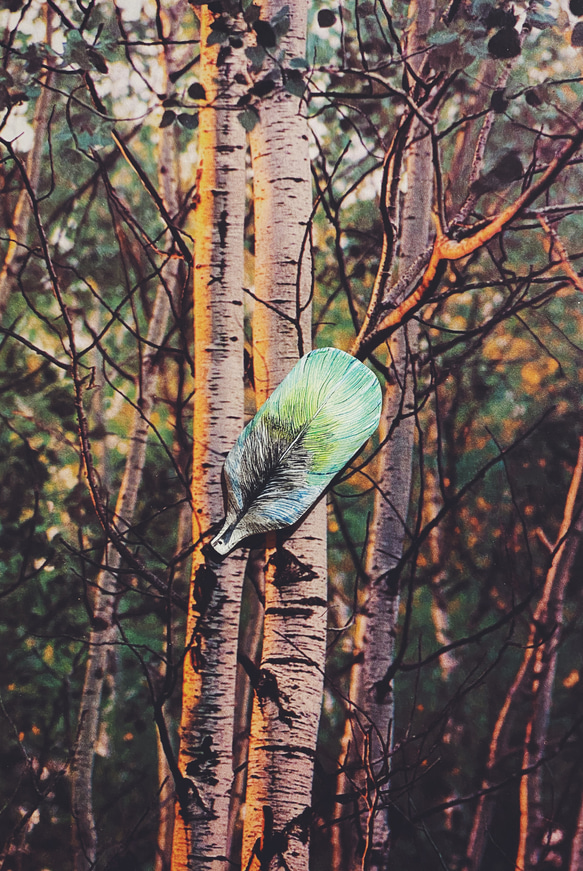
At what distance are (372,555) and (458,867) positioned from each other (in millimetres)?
478

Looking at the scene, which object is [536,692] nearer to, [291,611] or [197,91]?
[291,611]

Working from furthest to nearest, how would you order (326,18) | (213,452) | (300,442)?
1. (326,18)
2. (213,452)
3. (300,442)

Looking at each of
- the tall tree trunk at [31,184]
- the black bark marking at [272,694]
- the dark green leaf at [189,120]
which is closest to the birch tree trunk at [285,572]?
the black bark marking at [272,694]

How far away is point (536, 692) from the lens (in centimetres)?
112

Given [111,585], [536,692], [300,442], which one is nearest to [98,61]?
[300,442]

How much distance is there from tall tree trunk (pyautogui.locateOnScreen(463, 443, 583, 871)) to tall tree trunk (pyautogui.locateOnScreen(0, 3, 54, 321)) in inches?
40.5

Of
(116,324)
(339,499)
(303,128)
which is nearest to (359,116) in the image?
(303,128)

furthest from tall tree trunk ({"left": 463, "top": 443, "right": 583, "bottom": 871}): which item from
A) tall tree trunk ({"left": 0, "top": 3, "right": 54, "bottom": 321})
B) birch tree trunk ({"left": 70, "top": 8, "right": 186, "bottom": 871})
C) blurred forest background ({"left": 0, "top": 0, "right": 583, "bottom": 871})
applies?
tall tree trunk ({"left": 0, "top": 3, "right": 54, "bottom": 321})

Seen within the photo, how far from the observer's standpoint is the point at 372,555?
117 centimetres

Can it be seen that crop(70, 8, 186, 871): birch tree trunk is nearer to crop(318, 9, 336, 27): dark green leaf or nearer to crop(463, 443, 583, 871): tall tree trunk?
crop(318, 9, 336, 27): dark green leaf

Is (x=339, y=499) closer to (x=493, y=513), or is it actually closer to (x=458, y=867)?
(x=493, y=513)

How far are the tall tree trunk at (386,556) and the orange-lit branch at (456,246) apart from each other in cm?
7

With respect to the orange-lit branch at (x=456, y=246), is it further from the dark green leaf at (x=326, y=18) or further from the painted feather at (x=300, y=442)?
the dark green leaf at (x=326, y=18)

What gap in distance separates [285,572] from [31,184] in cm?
80
